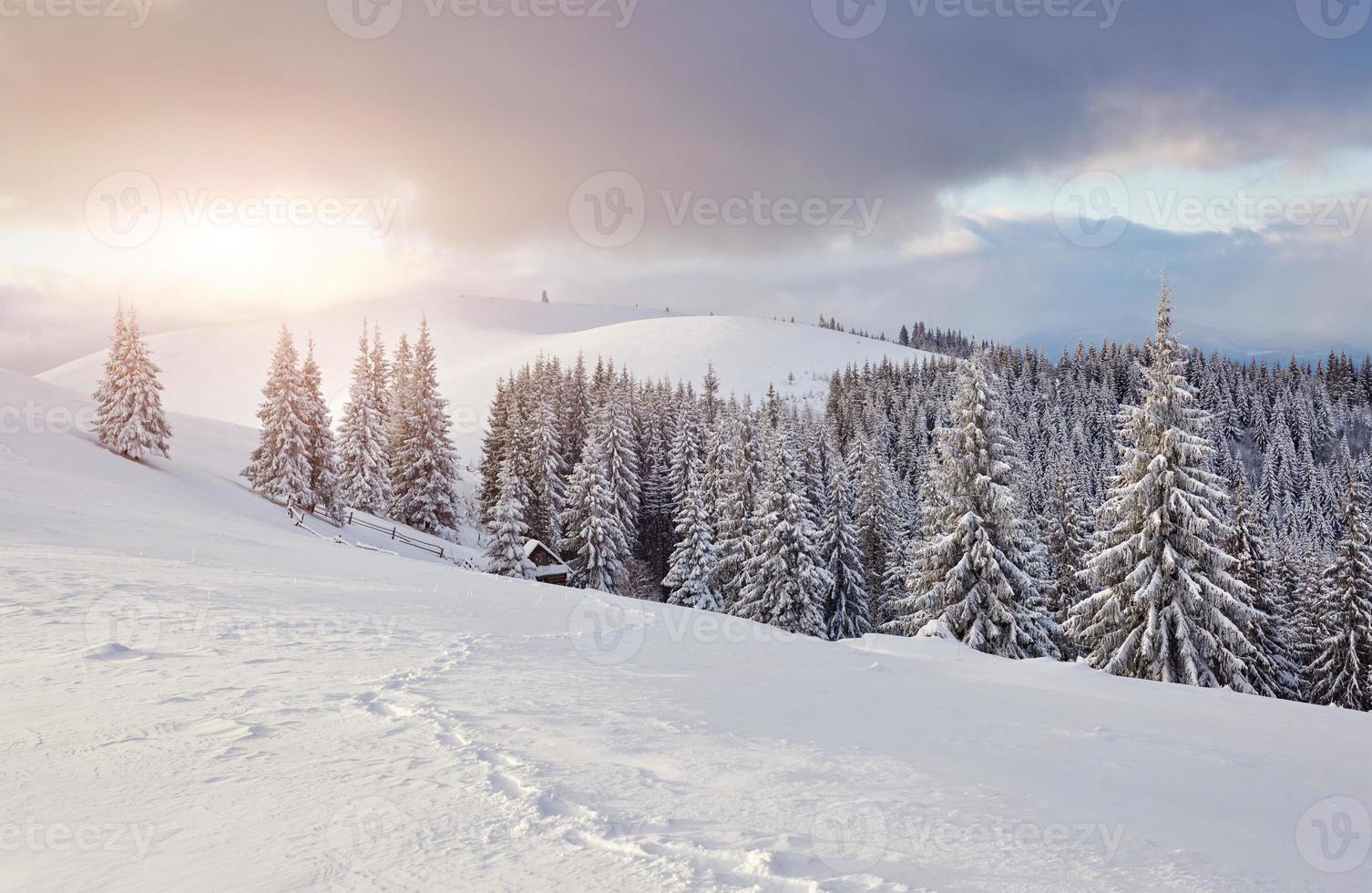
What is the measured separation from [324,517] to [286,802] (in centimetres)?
4088

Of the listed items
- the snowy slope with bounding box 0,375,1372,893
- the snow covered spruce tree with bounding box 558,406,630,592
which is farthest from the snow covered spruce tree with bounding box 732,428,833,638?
the snowy slope with bounding box 0,375,1372,893

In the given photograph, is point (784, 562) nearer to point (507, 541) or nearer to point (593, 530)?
point (593, 530)

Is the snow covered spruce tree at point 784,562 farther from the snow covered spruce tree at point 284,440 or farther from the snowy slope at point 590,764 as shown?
the snowy slope at point 590,764

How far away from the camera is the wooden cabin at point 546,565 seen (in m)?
42.5

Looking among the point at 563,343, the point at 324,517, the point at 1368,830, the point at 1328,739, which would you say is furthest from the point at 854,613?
the point at 563,343

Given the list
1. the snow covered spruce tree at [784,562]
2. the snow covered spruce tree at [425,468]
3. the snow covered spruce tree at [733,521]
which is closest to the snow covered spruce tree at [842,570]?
the snow covered spruce tree at [784,562]

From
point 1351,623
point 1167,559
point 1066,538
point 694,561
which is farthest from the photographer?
point 694,561

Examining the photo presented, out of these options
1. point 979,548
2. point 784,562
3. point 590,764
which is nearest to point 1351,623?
point 979,548

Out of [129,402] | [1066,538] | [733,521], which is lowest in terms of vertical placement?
[733,521]

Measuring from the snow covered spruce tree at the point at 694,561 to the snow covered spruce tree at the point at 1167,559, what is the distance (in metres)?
21.7

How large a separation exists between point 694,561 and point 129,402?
29.9 m

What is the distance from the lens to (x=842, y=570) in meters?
40.8

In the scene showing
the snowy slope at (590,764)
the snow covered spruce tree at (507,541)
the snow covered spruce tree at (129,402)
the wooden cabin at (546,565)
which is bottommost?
the wooden cabin at (546,565)

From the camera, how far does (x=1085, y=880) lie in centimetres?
332
